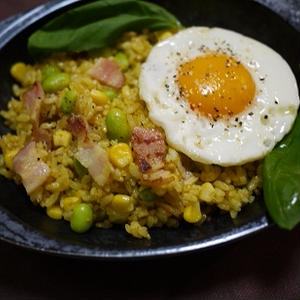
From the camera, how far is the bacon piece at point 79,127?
101 inches

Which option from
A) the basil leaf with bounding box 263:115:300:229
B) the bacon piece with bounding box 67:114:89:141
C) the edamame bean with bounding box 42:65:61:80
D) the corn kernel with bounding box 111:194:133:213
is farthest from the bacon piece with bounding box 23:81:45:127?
the basil leaf with bounding box 263:115:300:229

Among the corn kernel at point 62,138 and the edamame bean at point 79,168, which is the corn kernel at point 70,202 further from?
the corn kernel at point 62,138

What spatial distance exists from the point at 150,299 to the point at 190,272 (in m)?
0.23

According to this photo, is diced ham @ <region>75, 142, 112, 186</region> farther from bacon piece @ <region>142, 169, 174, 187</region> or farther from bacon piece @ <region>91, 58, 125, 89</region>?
Answer: bacon piece @ <region>91, 58, 125, 89</region>

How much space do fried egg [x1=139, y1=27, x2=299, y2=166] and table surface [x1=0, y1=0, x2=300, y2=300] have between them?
501mm

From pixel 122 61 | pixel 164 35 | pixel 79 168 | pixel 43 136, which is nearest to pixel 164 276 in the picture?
pixel 79 168

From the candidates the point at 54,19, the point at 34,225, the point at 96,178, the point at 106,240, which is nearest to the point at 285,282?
the point at 106,240

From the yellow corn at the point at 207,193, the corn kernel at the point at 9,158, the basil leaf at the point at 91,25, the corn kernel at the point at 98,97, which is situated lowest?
the yellow corn at the point at 207,193

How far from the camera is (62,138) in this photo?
8.59 ft

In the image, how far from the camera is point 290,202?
2.24 meters

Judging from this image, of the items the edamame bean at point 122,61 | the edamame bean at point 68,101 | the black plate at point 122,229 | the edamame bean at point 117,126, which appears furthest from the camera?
the edamame bean at point 122,61

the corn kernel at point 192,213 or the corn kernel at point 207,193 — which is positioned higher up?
the corn kernel at point 207,193

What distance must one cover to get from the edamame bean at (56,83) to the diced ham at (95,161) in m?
0.48

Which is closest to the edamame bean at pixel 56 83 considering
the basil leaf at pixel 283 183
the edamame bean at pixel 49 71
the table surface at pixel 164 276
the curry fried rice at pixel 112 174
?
the curry fried rice at pixel 112 174
